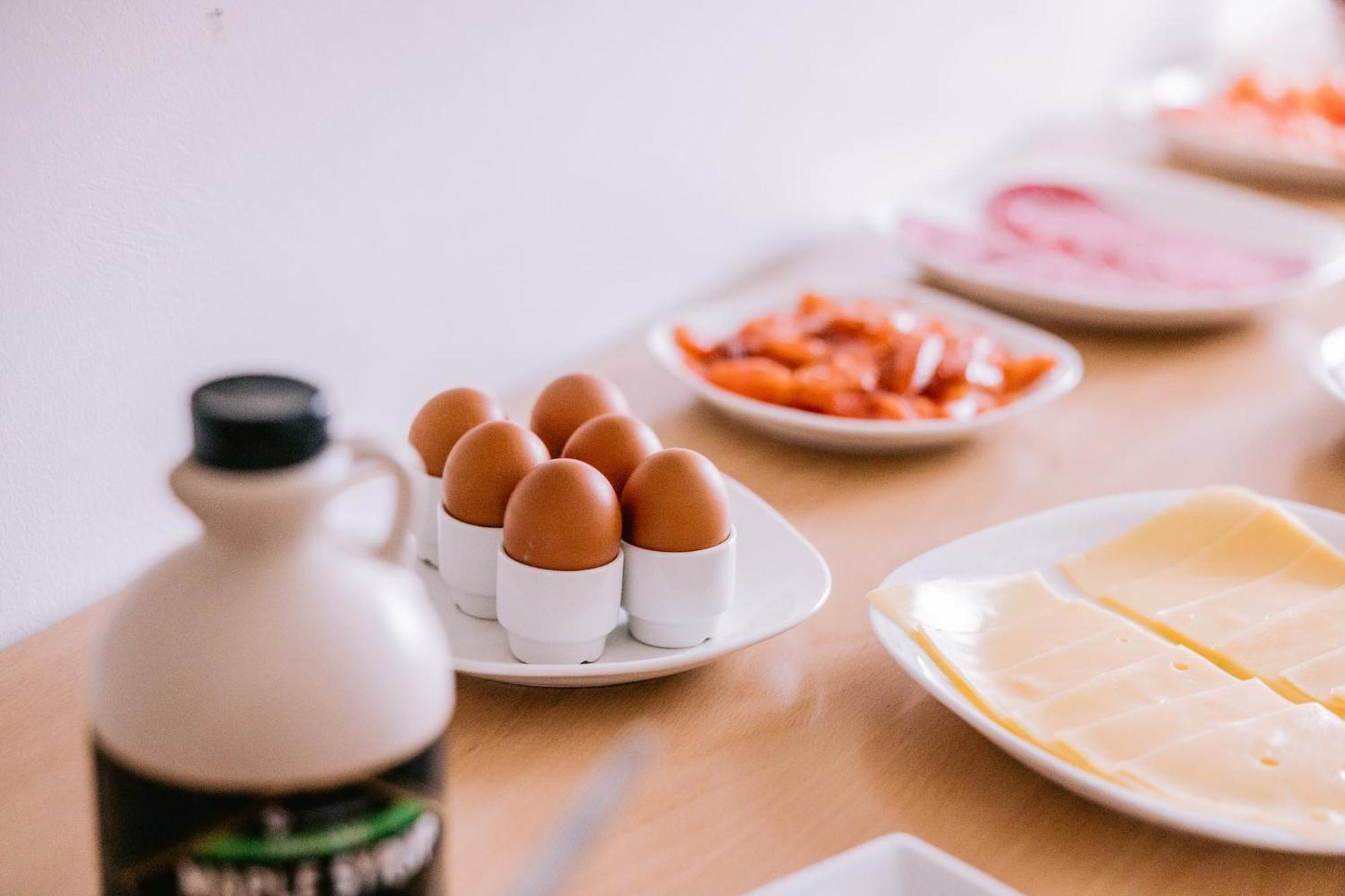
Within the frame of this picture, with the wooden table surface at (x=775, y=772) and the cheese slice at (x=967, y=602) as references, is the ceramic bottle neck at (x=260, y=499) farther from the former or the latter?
the cheese slice at (x=967, y=602)

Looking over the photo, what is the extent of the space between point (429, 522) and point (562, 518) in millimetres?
177

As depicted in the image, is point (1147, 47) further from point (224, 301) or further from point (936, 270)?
point (224, 301)

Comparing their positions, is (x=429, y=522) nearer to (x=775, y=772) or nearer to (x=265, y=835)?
(x=775, y=772)

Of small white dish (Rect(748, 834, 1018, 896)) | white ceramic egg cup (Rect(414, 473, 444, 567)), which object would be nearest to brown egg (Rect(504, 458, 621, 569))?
white ceramic egg cup (Rect(414, 473, 444, 567))

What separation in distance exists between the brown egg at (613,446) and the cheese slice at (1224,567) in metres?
0.35

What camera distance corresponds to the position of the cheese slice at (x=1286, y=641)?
852 mm

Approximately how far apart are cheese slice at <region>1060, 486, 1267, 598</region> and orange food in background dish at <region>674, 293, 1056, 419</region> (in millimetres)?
237

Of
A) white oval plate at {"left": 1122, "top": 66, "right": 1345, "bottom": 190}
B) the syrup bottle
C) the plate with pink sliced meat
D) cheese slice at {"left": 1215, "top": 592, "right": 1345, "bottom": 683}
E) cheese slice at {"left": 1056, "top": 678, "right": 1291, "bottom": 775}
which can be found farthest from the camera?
white oval plate at {"left": 1122, "top": 66, "right": 1345, "bottom": 190}

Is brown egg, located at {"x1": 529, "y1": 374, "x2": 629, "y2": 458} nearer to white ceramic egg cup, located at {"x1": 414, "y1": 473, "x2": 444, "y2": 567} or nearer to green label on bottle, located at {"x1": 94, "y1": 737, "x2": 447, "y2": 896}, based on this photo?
white ceramic egg cup, located at {"x1": 414, "y1": 473, "x2": 444, "y2": 567}

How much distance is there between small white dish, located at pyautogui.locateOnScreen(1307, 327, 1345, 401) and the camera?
1242 millimetres

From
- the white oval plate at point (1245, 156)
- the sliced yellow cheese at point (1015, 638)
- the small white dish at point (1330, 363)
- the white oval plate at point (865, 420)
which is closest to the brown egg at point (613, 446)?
the sliced yellow cheese at point (1015, 638)

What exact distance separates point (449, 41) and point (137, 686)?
0.74 metres

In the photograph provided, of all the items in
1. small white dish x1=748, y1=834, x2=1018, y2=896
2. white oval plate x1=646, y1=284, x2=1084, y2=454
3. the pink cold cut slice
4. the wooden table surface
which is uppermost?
the pink cold cut slice

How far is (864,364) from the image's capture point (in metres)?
1.25
